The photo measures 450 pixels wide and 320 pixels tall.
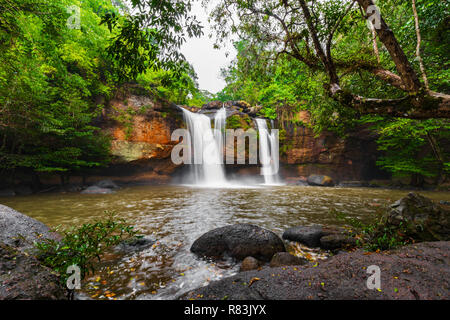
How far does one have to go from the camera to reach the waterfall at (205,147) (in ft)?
53.0

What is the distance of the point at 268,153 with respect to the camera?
17.4 m

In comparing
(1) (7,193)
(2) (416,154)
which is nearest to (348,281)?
(1) (7,193)

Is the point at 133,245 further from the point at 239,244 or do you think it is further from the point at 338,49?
the point at 338,49

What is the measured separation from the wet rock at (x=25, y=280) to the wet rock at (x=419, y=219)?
18.1 feet

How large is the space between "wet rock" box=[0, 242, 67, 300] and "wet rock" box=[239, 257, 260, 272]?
2369 mm

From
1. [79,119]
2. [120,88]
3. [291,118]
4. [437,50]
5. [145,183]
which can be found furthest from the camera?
[291,118]

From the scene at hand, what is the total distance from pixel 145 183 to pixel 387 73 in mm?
16028

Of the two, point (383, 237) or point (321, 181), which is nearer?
point (383, 237)

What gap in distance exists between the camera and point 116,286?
2518 mm

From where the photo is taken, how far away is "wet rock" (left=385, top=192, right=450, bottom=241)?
3424 mm

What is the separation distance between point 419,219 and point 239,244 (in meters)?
3.72
